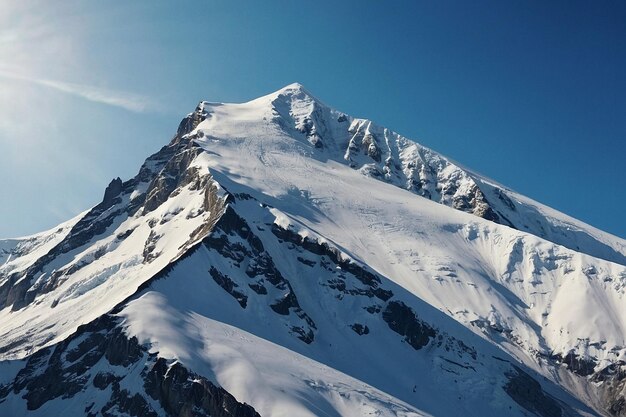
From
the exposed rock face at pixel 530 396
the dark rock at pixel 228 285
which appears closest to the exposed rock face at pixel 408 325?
the exposed rock face at pixel 530 396

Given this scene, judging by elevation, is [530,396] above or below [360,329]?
below

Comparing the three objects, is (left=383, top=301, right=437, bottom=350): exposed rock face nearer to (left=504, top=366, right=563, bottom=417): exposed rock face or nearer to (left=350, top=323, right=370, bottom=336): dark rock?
(left=350, top=323, right=370, bottom=336): dark rock

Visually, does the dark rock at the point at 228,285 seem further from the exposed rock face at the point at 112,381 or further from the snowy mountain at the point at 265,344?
the exposed rock face at the point at 112,381

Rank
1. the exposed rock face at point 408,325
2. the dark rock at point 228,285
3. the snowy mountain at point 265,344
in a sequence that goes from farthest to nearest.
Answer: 1. the exposed rock face at point 408,325
2. the dark rock at point 228,285
3. the snowy mountain at point 265,344

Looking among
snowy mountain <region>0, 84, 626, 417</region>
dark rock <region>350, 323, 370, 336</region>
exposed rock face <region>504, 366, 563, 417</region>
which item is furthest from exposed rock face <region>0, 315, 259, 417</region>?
exposed rock face <region>504, 366, 563, 417</region>

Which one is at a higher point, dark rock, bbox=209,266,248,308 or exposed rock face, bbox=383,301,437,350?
exposed rock face, bbox=383,301,437,350

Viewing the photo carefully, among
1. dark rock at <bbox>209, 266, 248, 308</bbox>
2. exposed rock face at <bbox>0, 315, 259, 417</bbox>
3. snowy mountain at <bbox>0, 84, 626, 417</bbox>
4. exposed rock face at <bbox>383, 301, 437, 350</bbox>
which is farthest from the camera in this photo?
exposed rock face at <bbox>383, 301, 437, 350</bbox>

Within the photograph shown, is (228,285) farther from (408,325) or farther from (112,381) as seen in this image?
(408,325)

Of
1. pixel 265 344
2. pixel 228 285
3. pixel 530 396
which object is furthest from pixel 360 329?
pixel 265 344

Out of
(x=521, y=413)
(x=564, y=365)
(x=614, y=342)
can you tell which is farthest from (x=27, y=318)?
(x=614, y=342)

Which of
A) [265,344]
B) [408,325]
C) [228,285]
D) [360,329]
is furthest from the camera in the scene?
[408,325]

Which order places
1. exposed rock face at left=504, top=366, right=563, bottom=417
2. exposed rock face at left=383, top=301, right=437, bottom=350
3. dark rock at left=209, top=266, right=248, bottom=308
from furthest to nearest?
exposed rock face at left=383, top=301, right=437, bottom=350, exposed rock face at left=504, top=366, right=563, bottom=417, dark rock at left=209, top=266, right=248, bottom=308

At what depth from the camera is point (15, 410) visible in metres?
127

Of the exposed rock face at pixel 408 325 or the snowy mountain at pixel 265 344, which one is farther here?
the exposed rock face at pixel 408 325
